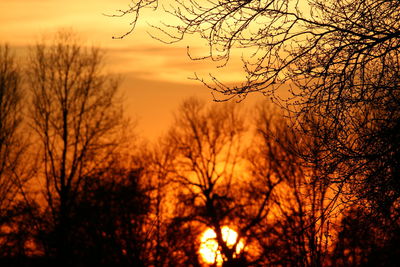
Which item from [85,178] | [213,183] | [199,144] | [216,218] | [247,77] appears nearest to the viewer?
[247,77]

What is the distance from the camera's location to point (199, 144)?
45750mm

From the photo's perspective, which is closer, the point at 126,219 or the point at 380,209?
the point at 380,209

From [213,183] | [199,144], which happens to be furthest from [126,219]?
[199,144]

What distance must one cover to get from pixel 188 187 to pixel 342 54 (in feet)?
101

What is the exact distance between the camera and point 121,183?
37.2 m

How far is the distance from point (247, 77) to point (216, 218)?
28672 millimetres

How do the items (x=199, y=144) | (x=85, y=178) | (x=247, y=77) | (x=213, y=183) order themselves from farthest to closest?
1. (x=199, y=144)
2. (x=213, y=183)
3. (x=85, y=178)
4. (x=247, y=77)

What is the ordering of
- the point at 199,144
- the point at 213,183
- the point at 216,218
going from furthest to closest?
the point at 199,144 < the point at 213,183 < the point at 216,218

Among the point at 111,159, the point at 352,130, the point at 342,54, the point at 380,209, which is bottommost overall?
the point at 380,209

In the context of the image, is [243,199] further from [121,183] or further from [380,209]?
[380,209]

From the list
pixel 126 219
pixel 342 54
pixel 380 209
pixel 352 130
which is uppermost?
pixel 126 219

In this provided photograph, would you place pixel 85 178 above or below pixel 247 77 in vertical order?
above

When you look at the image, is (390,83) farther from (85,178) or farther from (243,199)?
(243,199)

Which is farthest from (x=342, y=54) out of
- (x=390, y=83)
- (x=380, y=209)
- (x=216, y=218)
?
(x=216, y=218)
